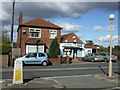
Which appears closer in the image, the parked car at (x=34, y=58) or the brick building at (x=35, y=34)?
the parked car at (x=34, y=58)

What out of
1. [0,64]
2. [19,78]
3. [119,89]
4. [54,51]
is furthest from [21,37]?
[119,89]

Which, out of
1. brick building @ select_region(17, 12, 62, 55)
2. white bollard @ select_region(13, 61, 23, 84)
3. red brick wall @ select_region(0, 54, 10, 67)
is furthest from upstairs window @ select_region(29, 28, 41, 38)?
white bollard @ select_region(13, 61, 23, 84)

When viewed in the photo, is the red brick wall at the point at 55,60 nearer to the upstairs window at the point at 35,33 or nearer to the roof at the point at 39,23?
the upstairs window at the point at 35,33

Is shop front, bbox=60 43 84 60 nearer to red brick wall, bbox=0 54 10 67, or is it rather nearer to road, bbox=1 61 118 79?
red brick wall, bbox=0 54 10 67

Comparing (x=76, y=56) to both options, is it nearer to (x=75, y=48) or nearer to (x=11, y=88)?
(x=75, y=48)

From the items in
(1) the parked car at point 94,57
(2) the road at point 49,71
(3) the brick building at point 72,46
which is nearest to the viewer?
(2) the road at point 49,71

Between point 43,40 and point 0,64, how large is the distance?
12.4 metres

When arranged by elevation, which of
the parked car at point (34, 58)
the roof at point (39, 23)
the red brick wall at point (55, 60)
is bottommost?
the red brick wall at point (55, 60)

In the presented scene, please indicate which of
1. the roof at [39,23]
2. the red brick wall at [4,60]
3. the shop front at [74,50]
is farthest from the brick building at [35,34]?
the red brick wall at [4,60]

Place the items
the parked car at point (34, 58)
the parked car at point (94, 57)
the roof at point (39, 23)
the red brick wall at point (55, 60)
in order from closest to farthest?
1. the parked car at point (34, 58)
2. the red brick wall at point (55, 60)
3. the parked car at point (94, 57)
4. the roof at point (39, 23)

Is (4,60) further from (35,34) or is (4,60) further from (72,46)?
(72,46)

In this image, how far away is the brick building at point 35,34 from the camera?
29.2 meters

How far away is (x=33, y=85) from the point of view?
8.59 m

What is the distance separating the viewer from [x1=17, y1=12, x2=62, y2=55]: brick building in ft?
95.8
